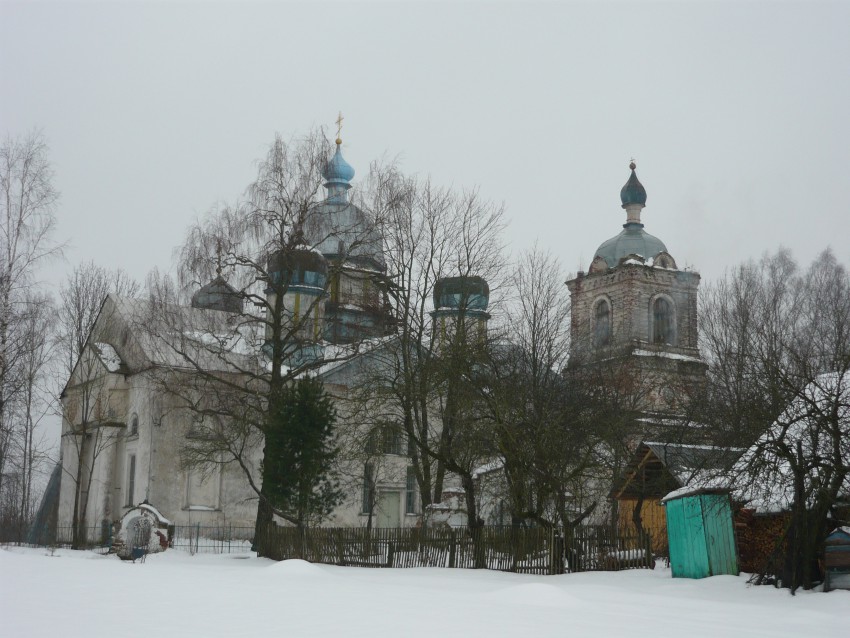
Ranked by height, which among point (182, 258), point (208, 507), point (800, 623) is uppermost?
point (182, 258)

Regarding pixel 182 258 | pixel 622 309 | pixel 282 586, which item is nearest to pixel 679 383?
pixel 622 309

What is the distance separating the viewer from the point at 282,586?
1905cm

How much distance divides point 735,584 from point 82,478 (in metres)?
30.5

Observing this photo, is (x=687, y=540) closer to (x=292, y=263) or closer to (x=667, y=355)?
(x=292, y=263)

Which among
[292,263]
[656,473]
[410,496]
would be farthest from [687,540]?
[410,496]

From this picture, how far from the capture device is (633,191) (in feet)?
179

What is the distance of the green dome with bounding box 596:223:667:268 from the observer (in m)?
53.2

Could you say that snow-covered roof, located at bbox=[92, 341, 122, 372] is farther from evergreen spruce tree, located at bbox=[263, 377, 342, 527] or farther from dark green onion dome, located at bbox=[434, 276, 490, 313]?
dark green onion dome, located at bbox=[434, 276, 490, 313]

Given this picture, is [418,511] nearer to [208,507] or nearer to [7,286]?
[208,507]

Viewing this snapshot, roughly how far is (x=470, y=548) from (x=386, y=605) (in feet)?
33.5

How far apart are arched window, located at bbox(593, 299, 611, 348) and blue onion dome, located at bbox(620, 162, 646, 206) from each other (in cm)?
534

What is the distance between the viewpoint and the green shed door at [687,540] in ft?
70.5

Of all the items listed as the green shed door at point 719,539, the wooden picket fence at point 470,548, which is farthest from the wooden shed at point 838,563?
the wooden picket fence at point 470,548

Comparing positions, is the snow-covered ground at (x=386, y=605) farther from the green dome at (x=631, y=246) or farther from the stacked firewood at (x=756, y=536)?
the green dome at (x=631, y=246)
